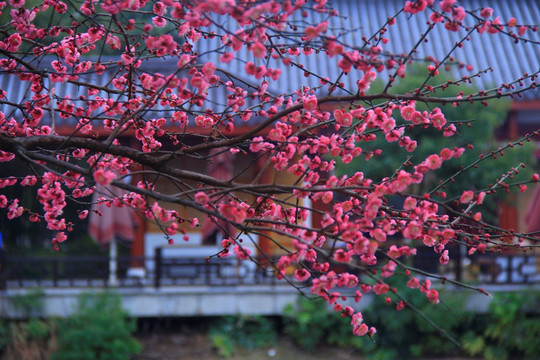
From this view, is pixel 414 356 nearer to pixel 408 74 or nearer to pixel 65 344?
pixel 408 74

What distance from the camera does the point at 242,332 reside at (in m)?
10.9

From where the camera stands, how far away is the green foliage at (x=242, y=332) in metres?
10.7

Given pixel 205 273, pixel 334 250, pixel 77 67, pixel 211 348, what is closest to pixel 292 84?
pixel 205 273

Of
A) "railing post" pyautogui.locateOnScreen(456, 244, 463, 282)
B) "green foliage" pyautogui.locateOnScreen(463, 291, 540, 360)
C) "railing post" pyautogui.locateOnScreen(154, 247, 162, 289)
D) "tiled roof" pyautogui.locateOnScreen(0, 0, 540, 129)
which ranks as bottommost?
"green foliage" pyautogui.locateOnScreen(463, 291, 540, 360)

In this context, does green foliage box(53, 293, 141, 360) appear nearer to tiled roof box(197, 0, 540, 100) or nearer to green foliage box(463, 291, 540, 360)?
tiled roof box(197, 0, 540, 100)

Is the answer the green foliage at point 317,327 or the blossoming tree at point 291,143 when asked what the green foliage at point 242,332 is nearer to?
the green foliage at point 317,327

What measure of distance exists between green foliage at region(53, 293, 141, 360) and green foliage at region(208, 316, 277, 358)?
1.26 m

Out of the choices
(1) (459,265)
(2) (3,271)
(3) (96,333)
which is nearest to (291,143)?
(3) (96,333)

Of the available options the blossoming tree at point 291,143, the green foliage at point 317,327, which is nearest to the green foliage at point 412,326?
the green foliage at point 317,327

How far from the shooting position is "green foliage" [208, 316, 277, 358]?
10.7 m

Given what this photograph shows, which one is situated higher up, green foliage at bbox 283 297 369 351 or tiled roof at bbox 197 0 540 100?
tiled roof at bbox 197 0 540 100

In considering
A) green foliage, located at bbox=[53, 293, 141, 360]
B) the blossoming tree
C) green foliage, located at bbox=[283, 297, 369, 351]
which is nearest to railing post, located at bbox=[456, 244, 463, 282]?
green foliage, located at bbox=[283, 297, 369, 351]

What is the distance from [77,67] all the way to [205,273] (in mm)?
7485

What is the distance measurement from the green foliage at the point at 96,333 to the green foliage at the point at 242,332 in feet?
4.13
